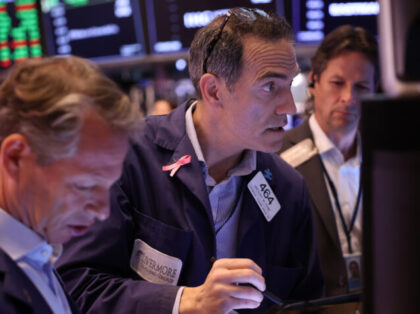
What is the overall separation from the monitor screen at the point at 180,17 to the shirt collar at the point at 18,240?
235 cm

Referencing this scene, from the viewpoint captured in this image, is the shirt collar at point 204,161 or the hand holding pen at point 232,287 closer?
the hand holding pen at point 232,287

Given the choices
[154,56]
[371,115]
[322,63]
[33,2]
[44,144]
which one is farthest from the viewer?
[33,2]

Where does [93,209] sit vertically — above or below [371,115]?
below

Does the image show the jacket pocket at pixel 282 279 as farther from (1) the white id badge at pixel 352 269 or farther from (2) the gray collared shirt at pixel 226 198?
(1) the white id badge at pixel 352 269

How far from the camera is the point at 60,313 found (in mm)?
1133

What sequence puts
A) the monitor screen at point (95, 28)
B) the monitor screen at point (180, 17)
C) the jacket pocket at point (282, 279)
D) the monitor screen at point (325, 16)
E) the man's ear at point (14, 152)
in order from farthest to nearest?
the monitor screen at point (95, 28), the monitor screen at point (180, 17), the monitor screen at point (325, 16), the jacket pocket at point (282, 279), the man's ear at point (14, 152)

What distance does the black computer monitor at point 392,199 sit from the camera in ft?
1.99

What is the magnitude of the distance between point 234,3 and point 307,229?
1.77m

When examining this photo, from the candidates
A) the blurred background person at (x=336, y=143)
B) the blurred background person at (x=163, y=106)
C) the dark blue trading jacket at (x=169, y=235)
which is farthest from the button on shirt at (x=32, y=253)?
the blurred background person at (x=163, y=106)

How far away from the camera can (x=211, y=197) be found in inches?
69.3

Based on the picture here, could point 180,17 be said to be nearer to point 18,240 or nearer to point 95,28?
point 95,28

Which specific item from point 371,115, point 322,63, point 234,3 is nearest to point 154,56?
point 234,3

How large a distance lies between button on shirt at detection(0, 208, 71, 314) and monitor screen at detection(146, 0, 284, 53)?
233 cm

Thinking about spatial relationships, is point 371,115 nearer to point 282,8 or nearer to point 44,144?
point 44,144
